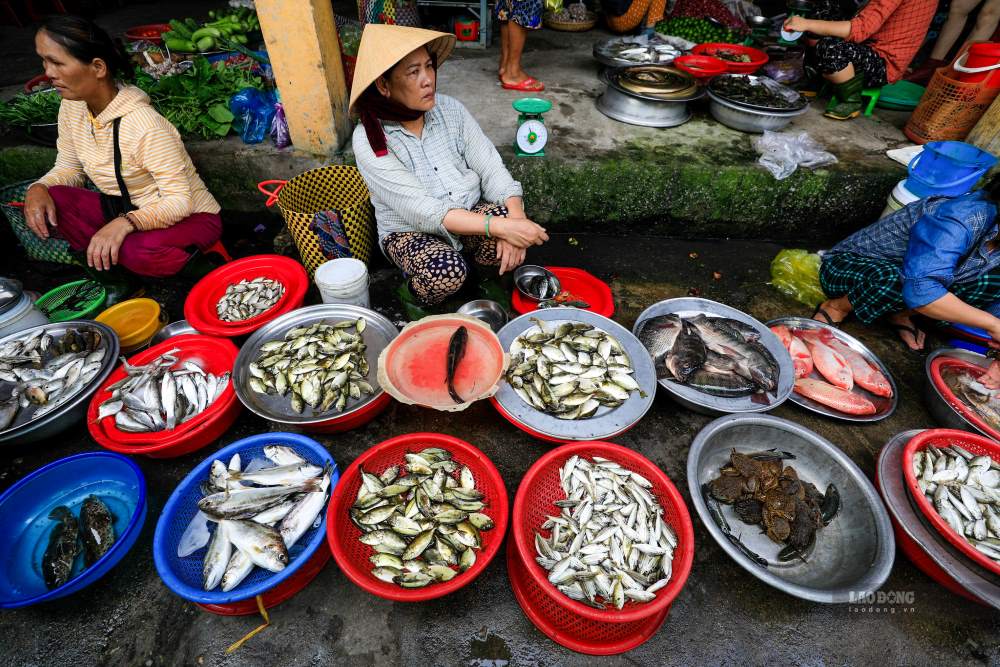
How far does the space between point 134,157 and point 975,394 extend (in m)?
5.61

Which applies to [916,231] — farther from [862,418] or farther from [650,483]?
[650,483]

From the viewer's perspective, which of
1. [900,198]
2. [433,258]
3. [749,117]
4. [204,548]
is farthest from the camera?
[749,117]

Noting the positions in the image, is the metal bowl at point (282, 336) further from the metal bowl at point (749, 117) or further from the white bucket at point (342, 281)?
the metal bowl at point (749, 117)

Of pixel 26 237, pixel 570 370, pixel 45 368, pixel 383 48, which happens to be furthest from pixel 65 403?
pixel 570 370

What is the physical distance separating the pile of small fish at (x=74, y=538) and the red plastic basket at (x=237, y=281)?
114cm

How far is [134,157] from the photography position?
2887mm

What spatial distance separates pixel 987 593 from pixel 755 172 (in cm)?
342

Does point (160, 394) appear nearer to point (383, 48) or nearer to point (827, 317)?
point (383, 48)

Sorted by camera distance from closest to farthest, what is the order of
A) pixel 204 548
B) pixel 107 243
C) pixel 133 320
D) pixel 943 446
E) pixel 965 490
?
1. pixel 204 548
2. pixel 965 490
3. pixel 943 446
4. pixel 107 243
5. pixel 133 320

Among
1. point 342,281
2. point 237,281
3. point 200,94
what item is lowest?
point 237,281

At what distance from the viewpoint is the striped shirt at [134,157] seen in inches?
110

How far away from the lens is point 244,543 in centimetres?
190

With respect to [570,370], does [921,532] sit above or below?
below

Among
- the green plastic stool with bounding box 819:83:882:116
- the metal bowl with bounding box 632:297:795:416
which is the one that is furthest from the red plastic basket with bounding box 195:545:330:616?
the green plastic stool with bounding box 819:83:882:116
